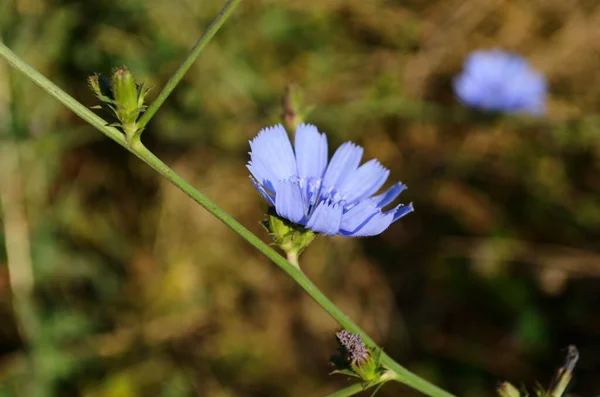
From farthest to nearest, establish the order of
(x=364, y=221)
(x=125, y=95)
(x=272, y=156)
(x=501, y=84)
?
(x=501, y=84) → (x=272, y=156) → (x=364, y=221) → (x=125, y=95)

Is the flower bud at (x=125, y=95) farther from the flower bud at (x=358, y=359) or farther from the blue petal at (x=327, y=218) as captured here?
the flower bud at (x=358, y=359)

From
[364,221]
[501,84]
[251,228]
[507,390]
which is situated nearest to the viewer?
[364,221]

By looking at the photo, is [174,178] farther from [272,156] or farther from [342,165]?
[342,165]

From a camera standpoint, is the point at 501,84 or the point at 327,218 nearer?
the point at 327,218

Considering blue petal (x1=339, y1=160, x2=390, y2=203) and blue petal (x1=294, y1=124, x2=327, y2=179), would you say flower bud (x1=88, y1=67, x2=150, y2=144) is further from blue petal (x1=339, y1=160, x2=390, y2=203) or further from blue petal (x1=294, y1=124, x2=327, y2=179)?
blue petal (x1=339, y1=160, x2=390, y2=203)

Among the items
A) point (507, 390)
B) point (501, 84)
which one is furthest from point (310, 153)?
point (501, 84)

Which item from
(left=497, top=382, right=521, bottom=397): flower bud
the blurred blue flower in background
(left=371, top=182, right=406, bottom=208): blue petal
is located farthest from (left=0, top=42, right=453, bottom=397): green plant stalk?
the blurred blue flower in background
